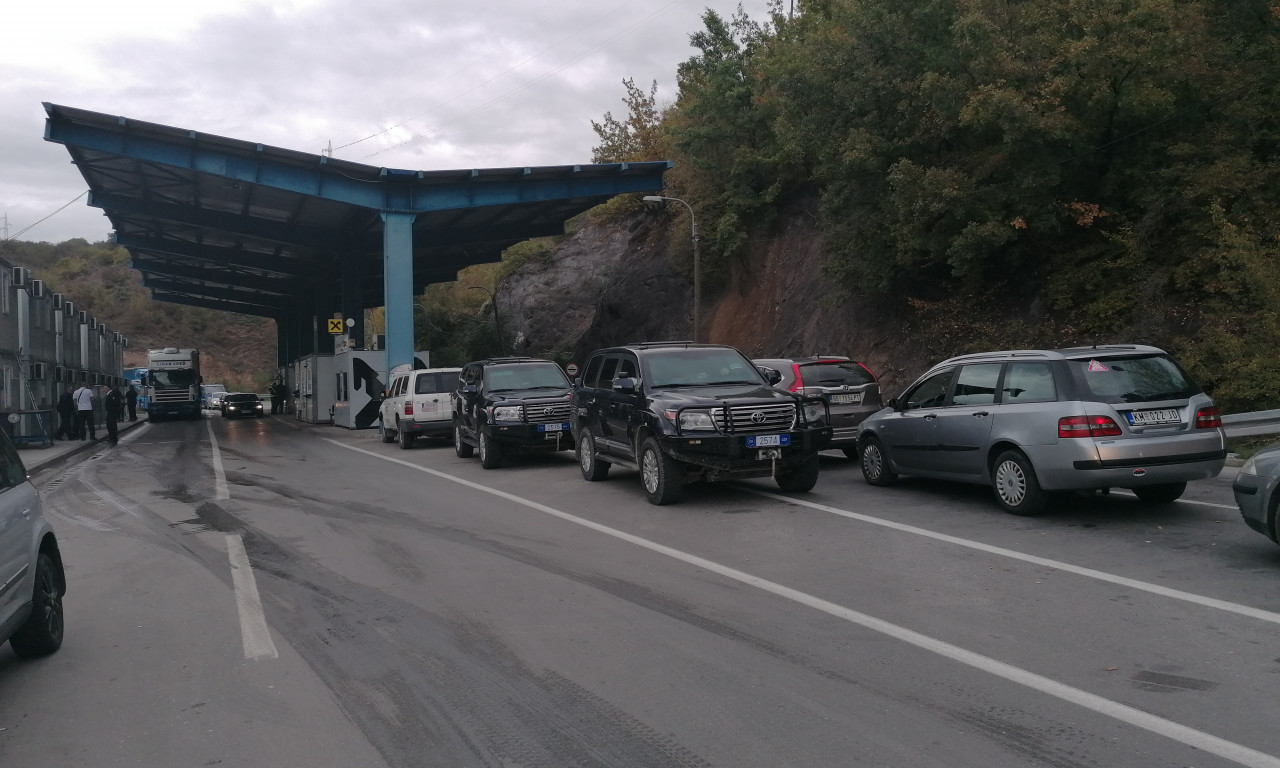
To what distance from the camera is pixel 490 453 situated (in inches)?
679

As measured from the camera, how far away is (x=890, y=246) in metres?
25.5

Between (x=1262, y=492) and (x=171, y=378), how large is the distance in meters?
51.6

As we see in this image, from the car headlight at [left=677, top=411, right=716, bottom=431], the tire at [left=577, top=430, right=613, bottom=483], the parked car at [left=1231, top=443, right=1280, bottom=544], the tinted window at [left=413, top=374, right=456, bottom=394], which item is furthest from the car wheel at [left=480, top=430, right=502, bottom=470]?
the parked car at [left=1231, top=443, right=1280, bottom=544]

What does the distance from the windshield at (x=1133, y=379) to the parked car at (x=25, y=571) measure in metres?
8.75

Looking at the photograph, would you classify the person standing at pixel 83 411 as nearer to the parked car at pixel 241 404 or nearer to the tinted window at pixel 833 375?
the parked car at pixel 241 404

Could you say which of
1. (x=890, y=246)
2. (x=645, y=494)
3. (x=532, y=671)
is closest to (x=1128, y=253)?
(x=890, y=246)

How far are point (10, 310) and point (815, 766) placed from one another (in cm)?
Result: 2935

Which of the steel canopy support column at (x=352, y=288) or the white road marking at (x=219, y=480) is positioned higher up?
the steel canopy support column at (x=352, y=288)

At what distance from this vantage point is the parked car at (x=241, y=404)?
53.7 m

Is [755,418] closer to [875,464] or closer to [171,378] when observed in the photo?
[875,464]

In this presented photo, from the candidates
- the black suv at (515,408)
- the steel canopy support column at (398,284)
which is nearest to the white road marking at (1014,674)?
the black suv at (515,408)

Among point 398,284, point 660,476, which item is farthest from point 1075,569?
point 398,284

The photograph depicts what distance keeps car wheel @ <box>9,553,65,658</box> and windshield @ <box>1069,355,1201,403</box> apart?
344 inches

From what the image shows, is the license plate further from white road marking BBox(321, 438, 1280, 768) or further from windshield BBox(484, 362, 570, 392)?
windshield BBox(484, 362, 570, 392)
